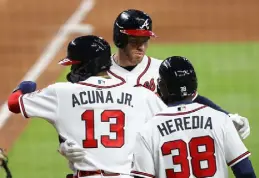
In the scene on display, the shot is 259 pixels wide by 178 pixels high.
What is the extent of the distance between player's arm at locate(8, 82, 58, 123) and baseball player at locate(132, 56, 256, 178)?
0.94 m

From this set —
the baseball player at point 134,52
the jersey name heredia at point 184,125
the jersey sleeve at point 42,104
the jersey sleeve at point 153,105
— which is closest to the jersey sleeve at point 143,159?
the jersey name heredia at point 184,125

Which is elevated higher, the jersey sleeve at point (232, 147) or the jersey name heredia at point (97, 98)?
the jersey name heredia at point (97, 98)

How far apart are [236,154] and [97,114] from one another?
110 centimetres

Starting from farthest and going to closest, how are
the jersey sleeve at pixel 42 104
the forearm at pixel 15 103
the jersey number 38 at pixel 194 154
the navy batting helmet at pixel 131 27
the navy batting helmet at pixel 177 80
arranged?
the navy batting helmet at pixel 131 27
the forearm at pixel 15 103
the jersey sleeve at pixel 42 104
the navy batting helmet at pixel 177 80
the jersey number 38 at pixel 194 154

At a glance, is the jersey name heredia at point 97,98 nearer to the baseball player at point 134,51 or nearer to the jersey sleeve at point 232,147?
the jersey sleeve at point 232,147

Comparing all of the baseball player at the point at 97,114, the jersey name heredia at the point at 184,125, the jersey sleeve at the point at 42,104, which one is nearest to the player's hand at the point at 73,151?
the baseball player at the point at 97,114

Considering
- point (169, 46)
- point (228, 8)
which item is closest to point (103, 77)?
point (169, 46)

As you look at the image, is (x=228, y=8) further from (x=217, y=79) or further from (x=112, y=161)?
(x=112, y=161)

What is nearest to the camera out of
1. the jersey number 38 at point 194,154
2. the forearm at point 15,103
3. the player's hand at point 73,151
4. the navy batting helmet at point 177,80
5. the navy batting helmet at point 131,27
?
the jersey number 38 at point 194,154

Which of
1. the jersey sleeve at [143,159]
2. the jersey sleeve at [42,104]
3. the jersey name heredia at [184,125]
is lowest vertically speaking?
the jersey sleeve at [143,159]

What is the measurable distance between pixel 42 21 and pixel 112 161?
10.1 metres

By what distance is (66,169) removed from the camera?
9.74 m

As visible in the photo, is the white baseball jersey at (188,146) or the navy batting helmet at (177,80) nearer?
the white baseball jersey at (188,146)

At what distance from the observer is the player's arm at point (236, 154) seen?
5445 millimetres
